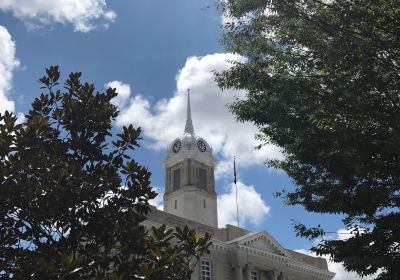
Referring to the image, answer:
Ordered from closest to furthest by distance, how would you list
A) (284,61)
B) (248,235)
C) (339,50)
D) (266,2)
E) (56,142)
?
(56,142) → (339,50) → (266,2) → (284,61) → (248,235)

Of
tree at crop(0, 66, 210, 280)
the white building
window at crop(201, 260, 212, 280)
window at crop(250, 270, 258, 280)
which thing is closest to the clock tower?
the white building

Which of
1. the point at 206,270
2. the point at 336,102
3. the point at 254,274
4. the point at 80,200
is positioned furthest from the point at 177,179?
the point at 80,200

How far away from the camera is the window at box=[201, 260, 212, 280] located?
35.3 m

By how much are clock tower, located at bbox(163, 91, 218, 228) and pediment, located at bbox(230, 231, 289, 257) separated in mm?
14534

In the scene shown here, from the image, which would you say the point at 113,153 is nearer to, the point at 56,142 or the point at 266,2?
the point at 56,142

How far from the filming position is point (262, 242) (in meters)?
40.8

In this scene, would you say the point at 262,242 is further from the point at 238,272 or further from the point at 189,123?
the point at 189,123

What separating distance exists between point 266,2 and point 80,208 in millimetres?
7773

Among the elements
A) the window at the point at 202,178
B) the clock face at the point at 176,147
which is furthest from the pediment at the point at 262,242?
the clock face at the point at 176,147

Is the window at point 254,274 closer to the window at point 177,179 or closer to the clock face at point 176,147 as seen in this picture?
the window at point 177,179

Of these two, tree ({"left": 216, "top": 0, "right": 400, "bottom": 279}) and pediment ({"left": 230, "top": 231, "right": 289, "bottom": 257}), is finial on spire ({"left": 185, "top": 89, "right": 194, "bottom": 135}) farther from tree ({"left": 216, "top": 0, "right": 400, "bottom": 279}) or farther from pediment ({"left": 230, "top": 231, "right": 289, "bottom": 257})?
tree ({"left": 216, "top": 0, "right": 400, "bottom": 279})

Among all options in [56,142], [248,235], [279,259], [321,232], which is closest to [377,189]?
[321,232]

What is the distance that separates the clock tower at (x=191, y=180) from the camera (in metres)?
55.9

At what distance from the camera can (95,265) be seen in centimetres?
697
